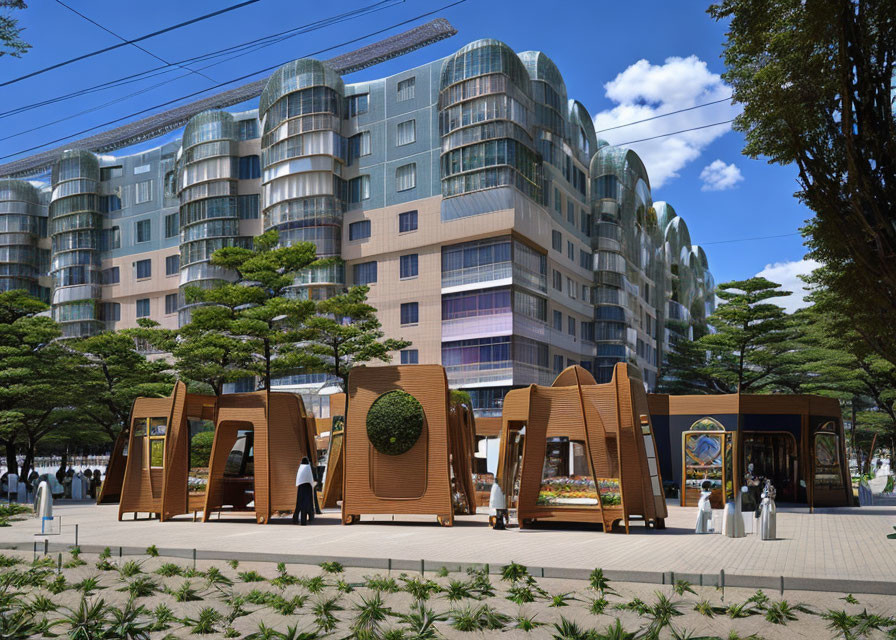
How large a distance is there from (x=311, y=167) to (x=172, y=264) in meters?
19.6

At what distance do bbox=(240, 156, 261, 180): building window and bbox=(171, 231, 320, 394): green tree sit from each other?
1107 inches

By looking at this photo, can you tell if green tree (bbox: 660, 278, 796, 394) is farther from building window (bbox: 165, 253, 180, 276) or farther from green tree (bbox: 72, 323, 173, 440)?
building window (bbox: 165, 253, 180, 276)

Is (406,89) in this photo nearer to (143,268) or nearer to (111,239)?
(143,268)

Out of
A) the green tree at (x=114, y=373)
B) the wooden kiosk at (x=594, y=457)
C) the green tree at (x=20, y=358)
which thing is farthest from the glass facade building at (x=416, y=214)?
the wooden kiosk at (x=594, y=457)

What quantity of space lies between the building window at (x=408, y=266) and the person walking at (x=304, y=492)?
113 feet

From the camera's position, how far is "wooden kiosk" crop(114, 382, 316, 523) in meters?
22.3

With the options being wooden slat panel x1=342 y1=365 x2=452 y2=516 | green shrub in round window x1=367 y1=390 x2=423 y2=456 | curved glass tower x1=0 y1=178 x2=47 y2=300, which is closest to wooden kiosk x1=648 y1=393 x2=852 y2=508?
wooden slat panel x1=342 y1=365 x2=452 y2=516

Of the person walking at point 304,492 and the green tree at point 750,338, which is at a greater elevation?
the green tree at point 750,338

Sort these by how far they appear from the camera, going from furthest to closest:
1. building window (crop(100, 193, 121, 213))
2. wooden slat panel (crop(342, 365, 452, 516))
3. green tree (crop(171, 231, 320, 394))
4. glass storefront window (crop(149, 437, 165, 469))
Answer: building window (crop(100, 193, 121, 213)) → green tree (crop(171, 231, 320, 394)) → glass storefront window (crop(149, 437, 165, 469)) → wooden slat panel (crop(342, 365, 452, 516))

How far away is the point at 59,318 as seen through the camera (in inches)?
3034

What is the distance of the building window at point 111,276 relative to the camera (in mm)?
76562

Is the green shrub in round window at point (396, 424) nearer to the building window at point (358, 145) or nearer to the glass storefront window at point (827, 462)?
the glass storefront window at point (827, 462)

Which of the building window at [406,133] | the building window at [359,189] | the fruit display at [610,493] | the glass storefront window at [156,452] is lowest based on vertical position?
the fruit display at [610,493]

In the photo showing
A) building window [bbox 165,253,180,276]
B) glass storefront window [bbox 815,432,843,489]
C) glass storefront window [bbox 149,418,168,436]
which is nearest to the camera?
glass storefront window [bbox 149,418,168,436]
